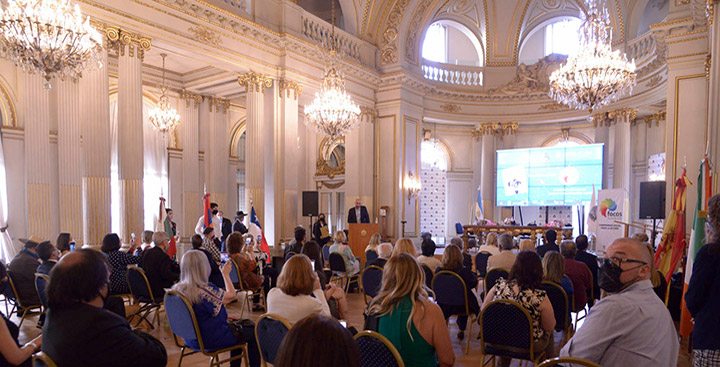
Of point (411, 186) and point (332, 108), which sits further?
point (411, 186)

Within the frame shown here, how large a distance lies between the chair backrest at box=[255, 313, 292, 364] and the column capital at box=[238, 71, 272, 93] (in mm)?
7812

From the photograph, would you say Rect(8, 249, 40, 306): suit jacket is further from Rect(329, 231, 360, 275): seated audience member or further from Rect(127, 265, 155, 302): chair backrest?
Rect(329, 231, 360, 275): seated audience member

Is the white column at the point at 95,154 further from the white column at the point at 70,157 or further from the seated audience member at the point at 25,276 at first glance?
the seated audience member at the point at 25,276

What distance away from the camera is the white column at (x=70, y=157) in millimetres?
7168

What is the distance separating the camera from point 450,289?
14.5 feet

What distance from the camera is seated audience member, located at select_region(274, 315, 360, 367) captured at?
99 cm

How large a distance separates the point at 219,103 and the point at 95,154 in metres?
5.68

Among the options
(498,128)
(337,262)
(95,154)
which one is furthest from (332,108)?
(498,128)

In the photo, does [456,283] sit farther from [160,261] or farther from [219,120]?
[219,120]

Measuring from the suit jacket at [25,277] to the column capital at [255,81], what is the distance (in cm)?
579

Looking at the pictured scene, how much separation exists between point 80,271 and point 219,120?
35.8 ft

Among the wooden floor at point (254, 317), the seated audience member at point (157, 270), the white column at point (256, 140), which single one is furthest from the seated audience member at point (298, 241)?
the white column at point (256, 140)

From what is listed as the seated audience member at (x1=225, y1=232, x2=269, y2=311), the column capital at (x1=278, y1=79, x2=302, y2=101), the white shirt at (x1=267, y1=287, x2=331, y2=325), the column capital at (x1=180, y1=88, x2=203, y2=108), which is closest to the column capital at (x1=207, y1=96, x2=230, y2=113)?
the column capital at (x1=180, y1=88, x2=203, y2=108)

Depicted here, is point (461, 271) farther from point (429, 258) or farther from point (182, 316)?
point (182, 316)
